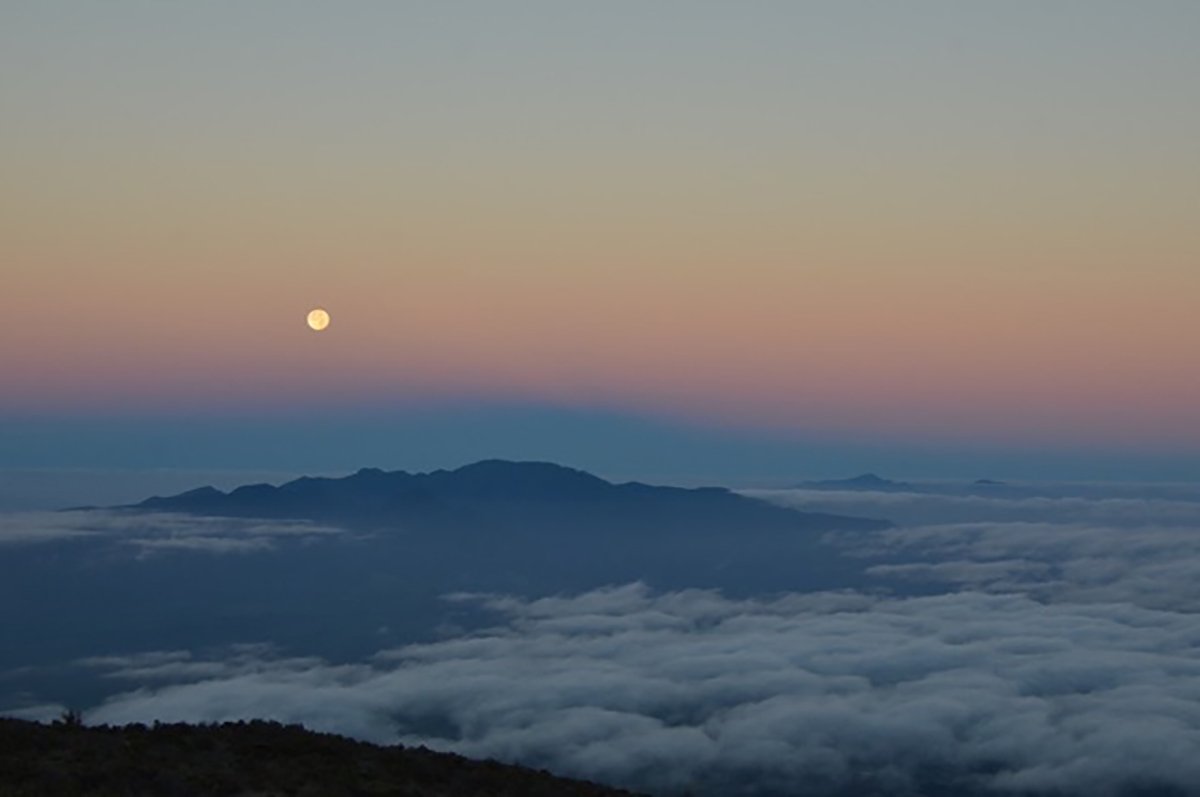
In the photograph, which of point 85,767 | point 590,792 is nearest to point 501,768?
point 590,792

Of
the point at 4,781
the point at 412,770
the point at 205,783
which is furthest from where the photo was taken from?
the point at 412,770

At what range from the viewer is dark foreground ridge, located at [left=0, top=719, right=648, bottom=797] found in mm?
23625

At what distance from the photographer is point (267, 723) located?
102ft

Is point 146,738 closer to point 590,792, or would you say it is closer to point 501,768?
point 501,768

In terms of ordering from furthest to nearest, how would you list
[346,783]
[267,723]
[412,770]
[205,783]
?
[267,723], [412,770], [346,783], [205,783]

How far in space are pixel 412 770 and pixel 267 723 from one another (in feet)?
16.9

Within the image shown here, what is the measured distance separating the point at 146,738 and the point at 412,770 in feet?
19.7

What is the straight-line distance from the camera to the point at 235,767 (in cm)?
2581

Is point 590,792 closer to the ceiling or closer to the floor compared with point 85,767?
closer to the floor

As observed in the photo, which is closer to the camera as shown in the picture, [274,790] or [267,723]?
[274,790]

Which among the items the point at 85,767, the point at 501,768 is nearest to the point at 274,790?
the point at 85,767

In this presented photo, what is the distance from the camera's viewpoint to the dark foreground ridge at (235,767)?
23.6 m

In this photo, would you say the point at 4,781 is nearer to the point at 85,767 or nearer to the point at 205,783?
the point at 85,767

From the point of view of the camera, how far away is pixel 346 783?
25.8 meters
